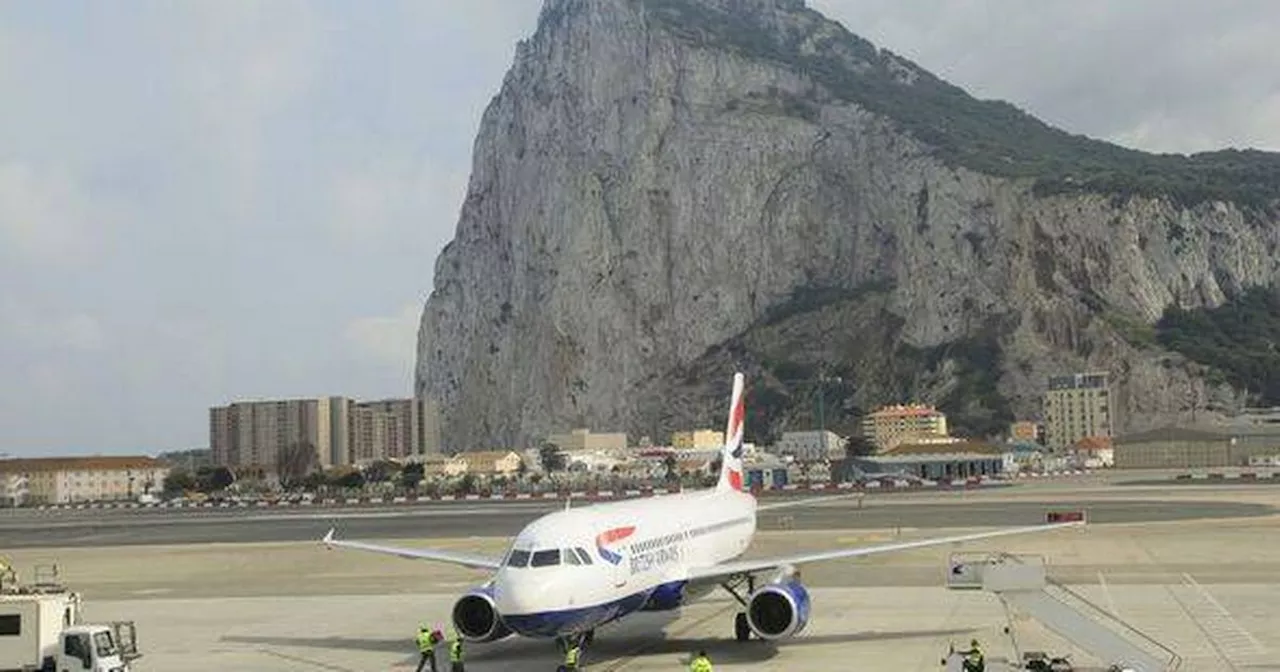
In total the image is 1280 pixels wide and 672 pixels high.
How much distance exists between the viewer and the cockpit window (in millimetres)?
26575

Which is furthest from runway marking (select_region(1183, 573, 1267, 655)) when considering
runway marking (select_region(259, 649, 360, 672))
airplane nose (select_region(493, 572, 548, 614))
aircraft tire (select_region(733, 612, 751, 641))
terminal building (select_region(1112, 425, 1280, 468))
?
terminal building (select_region(1112, 425, 1280, 468))

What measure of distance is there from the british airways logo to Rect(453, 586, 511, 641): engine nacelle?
103 inches

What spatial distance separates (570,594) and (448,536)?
4870 cm

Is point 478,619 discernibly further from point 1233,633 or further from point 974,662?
point 1233,633

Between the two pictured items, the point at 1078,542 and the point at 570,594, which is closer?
the point at 570,594

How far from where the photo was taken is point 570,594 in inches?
1029

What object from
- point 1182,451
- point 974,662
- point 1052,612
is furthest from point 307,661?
point 1182,451

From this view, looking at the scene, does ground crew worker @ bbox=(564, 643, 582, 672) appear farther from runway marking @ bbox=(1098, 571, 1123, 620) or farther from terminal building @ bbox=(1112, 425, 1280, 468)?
terminal building @ bbox=(1112, 425, 1280, 468)

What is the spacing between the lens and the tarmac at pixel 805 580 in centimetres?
2972

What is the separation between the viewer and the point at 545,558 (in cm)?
2667

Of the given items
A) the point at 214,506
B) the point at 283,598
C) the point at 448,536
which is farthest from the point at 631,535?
the point at 214,506

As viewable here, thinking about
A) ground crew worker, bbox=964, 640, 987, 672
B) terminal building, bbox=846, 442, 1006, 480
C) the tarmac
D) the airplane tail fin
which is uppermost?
the airplane tail fin

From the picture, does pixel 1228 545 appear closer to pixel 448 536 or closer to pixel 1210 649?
pixel 1210 649

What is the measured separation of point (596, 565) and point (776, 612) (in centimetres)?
442
